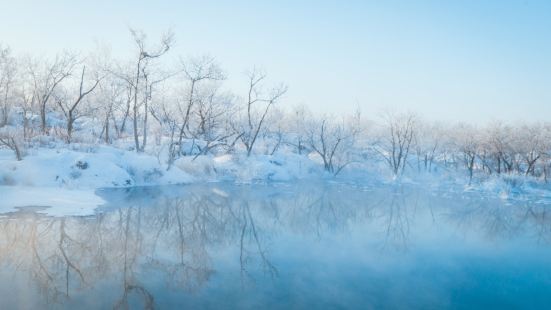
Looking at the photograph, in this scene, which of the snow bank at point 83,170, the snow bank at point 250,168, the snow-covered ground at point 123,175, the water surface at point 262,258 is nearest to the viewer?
the water surface at point 262,258

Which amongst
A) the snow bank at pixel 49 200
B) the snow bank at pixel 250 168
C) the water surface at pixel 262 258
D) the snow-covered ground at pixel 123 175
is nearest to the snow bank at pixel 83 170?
the snow-covered ground at pixel 123 175

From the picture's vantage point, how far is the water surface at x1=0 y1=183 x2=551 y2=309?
26.0ft

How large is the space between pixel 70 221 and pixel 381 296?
9.74m

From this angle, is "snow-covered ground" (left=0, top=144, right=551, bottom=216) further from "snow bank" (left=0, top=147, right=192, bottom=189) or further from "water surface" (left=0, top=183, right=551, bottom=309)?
"water surface" (left=0, top=183, right=551, bottom=309)

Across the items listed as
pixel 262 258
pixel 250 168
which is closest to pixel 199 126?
pixel 250 168

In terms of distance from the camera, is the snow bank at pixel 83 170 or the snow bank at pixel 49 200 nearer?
the snow bank at pixel 49 200

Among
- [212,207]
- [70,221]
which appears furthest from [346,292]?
[212,207]

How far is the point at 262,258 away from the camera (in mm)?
10836

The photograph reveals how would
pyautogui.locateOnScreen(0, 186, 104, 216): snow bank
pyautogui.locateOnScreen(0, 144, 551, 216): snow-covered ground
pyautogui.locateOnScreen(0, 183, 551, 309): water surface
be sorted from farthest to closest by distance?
pyautogui.locateOnScreen(0, 144, 551, 216): snow-covered ground
pyautogui.locateOnScreen(0, 186, 104, 216): snow bank
pyautogui.locateOnScreen(0, 183, 551, 309): water surface

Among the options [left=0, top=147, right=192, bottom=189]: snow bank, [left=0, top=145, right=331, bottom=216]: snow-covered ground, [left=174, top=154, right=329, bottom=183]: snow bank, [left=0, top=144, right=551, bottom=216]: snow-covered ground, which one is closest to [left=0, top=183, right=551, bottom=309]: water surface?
[left=0, top=145, right=331, bottom=216]: snow-covered ground

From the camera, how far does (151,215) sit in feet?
51.3

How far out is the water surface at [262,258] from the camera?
7.91m

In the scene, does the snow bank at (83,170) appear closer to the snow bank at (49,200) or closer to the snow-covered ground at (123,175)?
the snow-covered ground at (123,175)

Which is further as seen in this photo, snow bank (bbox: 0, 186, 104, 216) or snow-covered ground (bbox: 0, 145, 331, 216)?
snow-covered ground (bbox: 0, 145, 331, 216)
